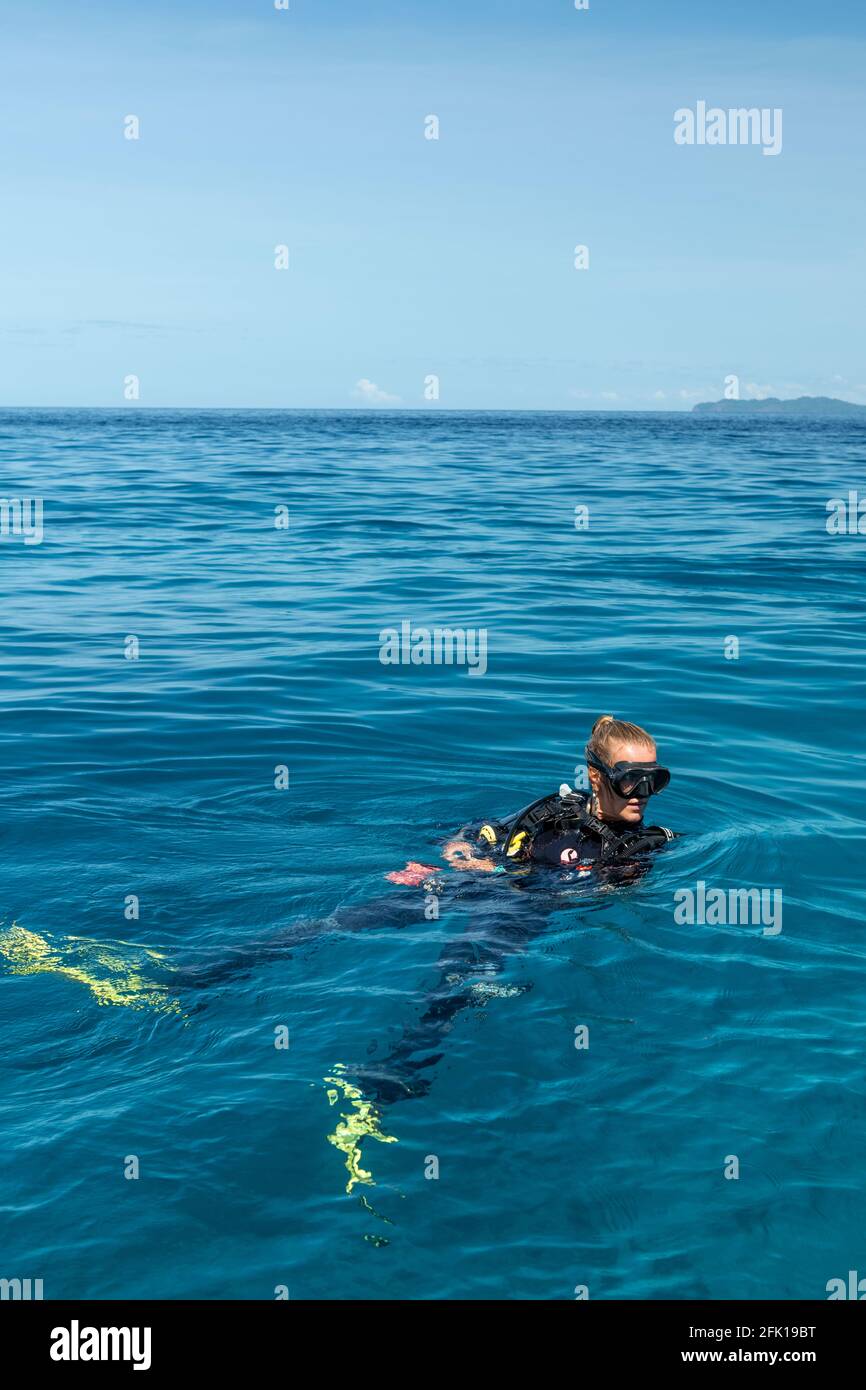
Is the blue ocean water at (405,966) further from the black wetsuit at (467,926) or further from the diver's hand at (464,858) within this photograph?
the diver's hand at (464,858)

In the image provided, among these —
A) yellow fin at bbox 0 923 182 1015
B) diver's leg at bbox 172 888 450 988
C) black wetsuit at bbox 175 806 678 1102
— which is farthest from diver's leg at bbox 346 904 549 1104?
yellow fin at bbox 0 923 182 1015

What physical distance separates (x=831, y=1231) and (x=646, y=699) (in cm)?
867

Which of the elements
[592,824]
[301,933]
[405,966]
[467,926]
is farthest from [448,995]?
[592,824]

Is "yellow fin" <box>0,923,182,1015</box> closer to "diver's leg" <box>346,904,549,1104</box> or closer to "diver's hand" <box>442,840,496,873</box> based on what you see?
"diver's leg" <box>346,904,549,1104</box>

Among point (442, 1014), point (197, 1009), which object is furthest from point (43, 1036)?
point (442, 1014)

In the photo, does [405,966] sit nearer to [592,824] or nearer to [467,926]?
[467,926]

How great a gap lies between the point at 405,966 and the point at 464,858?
3.83 ft

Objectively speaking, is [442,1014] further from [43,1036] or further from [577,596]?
[577,596]

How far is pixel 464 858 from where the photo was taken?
8.21 metres

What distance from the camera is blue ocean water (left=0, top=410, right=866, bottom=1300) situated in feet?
16.9

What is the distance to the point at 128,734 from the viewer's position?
1230 cm

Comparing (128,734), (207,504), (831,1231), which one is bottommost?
(831,1231)

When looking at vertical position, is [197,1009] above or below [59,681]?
below

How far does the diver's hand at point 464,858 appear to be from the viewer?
8133 mm
